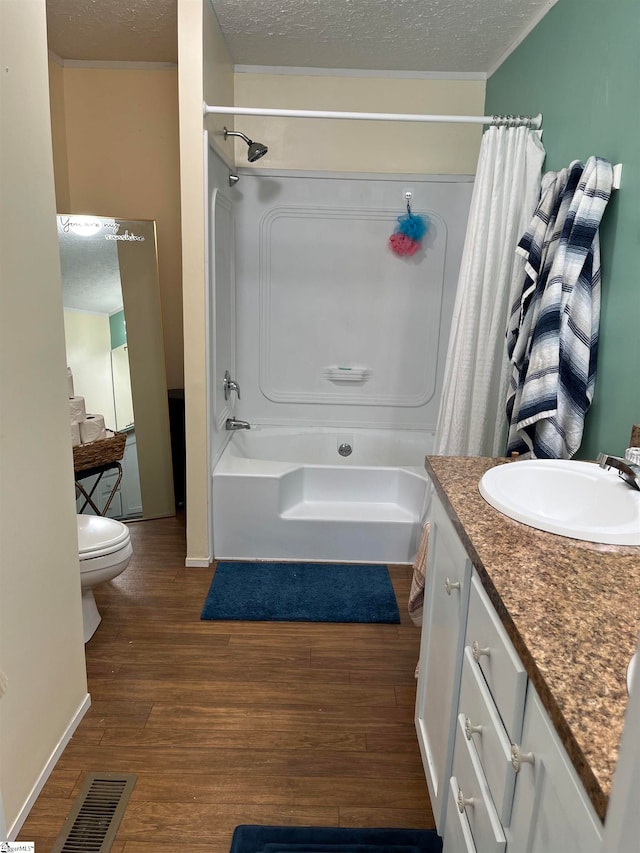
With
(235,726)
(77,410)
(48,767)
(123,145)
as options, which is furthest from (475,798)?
(123,145)

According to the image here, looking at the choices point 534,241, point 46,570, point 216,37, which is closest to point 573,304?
point 534,241

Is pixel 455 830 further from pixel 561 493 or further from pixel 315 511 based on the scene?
pixel 315 511

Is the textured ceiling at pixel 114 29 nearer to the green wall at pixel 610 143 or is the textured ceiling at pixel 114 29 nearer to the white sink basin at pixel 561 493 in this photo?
the green wall at pixel 610 143

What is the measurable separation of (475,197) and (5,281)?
1.87 metres

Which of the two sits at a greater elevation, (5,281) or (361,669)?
(5,281)

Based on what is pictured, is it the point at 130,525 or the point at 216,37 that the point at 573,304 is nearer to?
the point at 216,37

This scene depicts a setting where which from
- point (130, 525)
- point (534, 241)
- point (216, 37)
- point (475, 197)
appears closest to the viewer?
point (534, 241)

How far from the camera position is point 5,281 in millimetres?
1445

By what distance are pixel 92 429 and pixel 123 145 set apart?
1.68 meters

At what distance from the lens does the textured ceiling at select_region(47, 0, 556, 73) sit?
2678 millimetres

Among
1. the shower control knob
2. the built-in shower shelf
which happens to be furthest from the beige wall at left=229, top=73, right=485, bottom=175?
the built-in shower shelf

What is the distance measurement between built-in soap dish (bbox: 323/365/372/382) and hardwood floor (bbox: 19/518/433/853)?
1.63 m

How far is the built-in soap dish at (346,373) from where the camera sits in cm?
384

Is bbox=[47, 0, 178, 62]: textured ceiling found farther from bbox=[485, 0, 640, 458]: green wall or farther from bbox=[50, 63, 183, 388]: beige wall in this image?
bbox=[485, 0, 640, 458]: green wall
